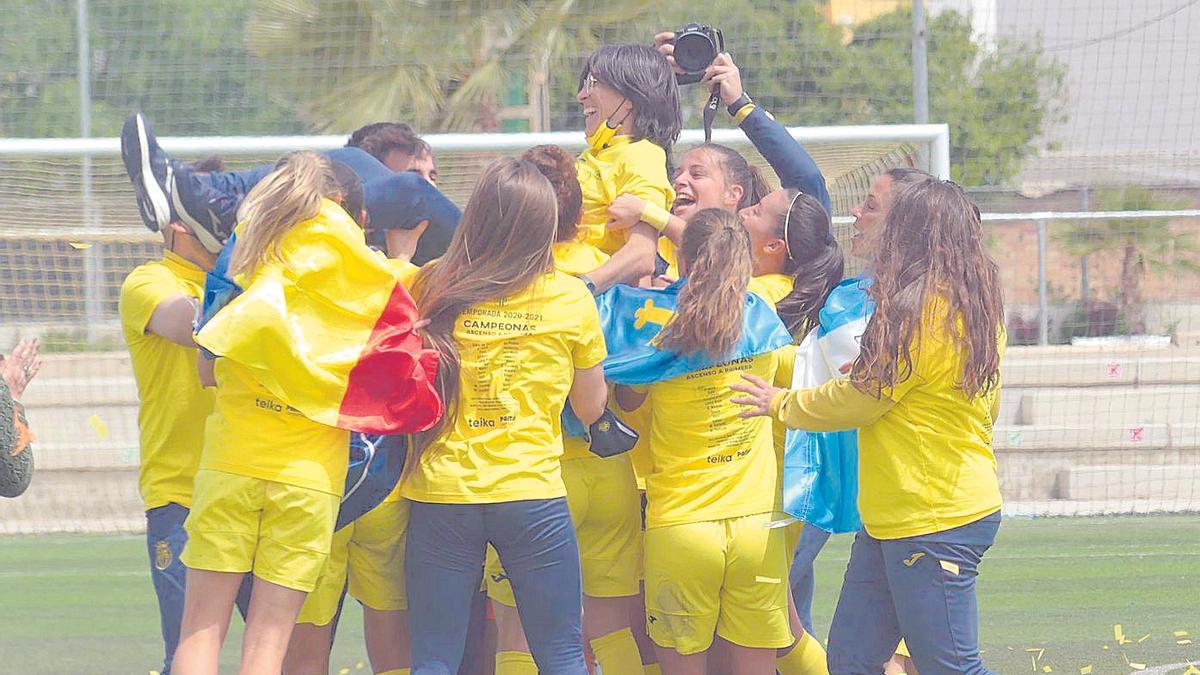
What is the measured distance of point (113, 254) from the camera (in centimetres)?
880

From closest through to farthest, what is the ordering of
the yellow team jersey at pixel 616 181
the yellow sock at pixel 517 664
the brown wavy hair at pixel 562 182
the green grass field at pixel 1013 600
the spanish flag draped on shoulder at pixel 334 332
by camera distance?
1. the spanish flag draped on shoulder at pixel 334 332
2. the brown wavy hair at pixel 562 182
3. the yellow sock at pixel 517 664
4. the yellow team jersey at pixel 616 181
5. the green grass field at pixel 1013 600

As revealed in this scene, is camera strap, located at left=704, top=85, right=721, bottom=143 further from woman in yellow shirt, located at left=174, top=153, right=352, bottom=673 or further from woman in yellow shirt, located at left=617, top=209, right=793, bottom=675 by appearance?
woman in yellow shirt, located at left=174, top=153, right=352, bottom=673

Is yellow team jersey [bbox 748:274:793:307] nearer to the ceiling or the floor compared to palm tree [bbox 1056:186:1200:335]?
nearer to the ceiling

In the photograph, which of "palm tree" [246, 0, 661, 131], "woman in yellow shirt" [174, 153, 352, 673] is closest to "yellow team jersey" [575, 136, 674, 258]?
"woman in yellow shirt" [174, 153, 352, 673]

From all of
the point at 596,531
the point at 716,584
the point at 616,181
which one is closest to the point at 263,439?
the point at 596,531

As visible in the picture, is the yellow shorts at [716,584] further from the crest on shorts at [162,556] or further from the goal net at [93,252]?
the goal net at [93,252]

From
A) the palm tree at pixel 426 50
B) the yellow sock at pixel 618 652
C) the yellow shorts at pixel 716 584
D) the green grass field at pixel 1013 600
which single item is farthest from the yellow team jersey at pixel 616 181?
the palm tree at pixel 426 50

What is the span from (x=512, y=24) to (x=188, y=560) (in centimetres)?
1400

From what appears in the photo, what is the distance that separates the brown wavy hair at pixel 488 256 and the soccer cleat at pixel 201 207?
0.59 meters

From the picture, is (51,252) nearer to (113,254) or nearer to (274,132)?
(113,254)

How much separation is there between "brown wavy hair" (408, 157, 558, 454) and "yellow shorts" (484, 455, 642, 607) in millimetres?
556

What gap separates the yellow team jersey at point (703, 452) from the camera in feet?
13.4

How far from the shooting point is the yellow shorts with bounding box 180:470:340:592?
142 inches

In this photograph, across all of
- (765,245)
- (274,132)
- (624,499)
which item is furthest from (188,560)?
(274,132)
